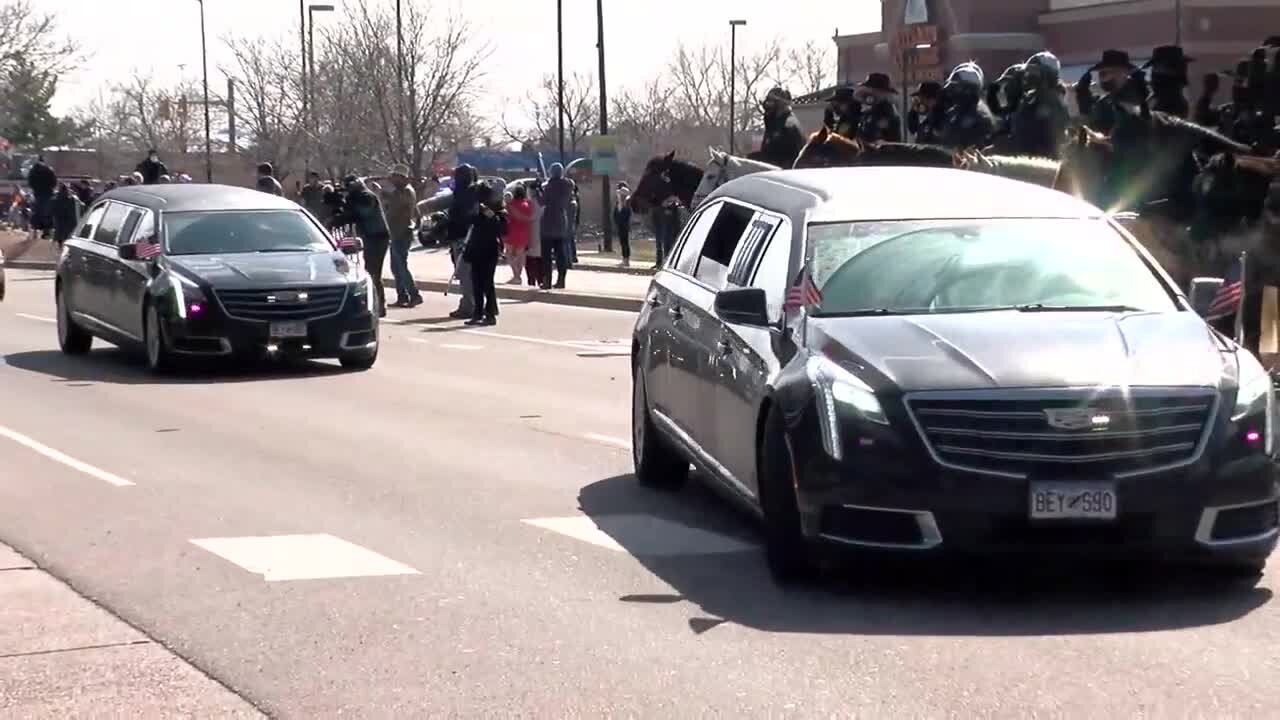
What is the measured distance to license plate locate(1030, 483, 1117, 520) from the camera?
7.94 meters

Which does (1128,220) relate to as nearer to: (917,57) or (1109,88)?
(1109,88)

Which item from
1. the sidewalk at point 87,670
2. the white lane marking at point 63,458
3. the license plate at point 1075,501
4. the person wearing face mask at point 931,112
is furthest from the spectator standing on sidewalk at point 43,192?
the license plate at point 1075,501

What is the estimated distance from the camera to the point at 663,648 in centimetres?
759

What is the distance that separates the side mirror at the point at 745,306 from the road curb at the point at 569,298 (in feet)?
59.0

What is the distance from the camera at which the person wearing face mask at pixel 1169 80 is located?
57.4 feet

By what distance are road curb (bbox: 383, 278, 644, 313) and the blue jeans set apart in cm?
172

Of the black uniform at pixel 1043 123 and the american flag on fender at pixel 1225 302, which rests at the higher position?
the black uniform at pixel 1043 123

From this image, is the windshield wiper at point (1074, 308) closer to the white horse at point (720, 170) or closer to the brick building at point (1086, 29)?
the white horse at point (720, 170)

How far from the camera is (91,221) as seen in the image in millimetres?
22375

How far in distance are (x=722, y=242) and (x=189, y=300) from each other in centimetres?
925

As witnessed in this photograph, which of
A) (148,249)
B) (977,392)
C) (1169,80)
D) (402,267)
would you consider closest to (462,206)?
(402,267)

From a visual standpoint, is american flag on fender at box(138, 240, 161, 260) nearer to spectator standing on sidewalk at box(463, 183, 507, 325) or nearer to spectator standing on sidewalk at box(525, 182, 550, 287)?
spectator standing on sidewalk at box(463, 183, 507, 325)

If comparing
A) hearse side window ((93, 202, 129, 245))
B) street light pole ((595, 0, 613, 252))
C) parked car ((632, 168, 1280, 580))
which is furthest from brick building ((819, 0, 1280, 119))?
parked car ((632, 168, 1280, 580))

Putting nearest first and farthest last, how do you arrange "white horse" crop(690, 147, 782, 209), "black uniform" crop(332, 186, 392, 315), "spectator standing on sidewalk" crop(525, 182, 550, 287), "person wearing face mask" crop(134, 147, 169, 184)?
"white horse" crop(690, 147, 782, 209)
"black uniform" crop(332, 186, 392, 315)
"spectator standing on sidewalk" crop(525, 182, 550, 287)
"person wearing face mask" crop(134, 147, 169, 184)
